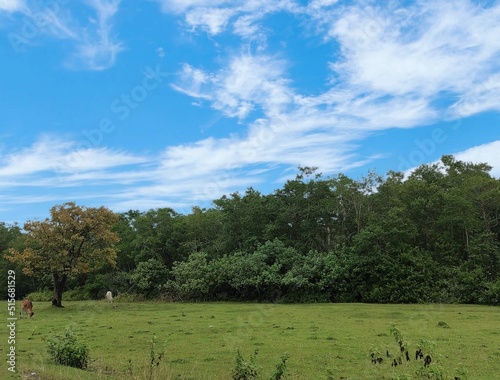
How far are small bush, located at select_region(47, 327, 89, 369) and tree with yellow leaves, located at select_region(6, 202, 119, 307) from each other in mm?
18977

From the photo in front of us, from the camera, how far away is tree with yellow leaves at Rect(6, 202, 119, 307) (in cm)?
2805

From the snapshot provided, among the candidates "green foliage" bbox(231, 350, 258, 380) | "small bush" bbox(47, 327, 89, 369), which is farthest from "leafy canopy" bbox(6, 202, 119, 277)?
"green foliage" bbox(231, 350, 258, 380)

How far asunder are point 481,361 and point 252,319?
39.8 feet

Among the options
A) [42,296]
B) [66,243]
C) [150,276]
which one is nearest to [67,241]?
[66,243]

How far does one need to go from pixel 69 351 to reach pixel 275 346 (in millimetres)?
5776

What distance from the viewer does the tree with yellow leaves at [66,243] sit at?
28047mm

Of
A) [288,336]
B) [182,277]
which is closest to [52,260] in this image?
[182,277]

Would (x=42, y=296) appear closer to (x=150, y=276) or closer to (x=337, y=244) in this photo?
(x=150, y=276)

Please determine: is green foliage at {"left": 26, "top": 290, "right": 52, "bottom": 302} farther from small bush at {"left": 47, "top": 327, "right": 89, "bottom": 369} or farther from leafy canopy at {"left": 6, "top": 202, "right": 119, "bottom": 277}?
small bush at {"left": 47, "top": 327, "right": 89, "bottom": 369}

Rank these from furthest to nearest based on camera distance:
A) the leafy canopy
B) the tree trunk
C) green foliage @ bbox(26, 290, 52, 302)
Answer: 1. green foliage @ bbox(26, 290, 52, 302)
2. the tree trunk
3. the leafy canopy

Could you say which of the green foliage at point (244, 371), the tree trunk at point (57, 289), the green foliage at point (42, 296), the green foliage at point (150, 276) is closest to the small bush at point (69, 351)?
the green foliage at point (244, 371)

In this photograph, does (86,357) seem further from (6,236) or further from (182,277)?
(6,236)

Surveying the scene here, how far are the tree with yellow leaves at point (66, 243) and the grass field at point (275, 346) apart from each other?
688 cm

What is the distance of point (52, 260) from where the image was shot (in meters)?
28.0
